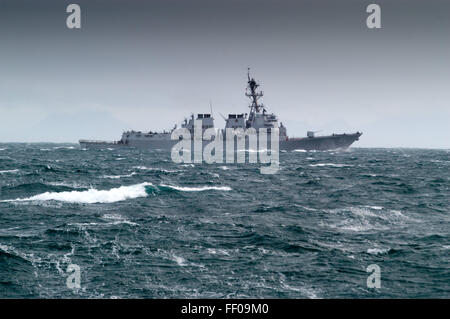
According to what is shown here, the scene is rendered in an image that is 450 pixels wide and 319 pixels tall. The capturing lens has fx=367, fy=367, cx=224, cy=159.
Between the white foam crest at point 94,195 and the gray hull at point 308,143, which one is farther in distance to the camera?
the gray hull at point 308,143

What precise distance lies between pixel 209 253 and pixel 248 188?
79.8 feet

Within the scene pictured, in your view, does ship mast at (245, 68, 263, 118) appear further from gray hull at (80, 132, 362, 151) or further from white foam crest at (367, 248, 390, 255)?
white foam crest at (367, 248, 390, 255)

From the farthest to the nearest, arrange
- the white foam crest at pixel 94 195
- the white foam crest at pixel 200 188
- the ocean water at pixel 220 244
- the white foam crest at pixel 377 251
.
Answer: the white foam crest at pixel 200 188 → the white foam crest at pixel 94 195 → the white foam crest at pixel 377 251 → the ocean water at pixel 220 244

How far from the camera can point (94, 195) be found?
111ft

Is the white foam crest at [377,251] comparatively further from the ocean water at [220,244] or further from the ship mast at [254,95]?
the ship mast at [254,95]

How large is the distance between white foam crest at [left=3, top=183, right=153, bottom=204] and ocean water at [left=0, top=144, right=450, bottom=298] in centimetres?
17

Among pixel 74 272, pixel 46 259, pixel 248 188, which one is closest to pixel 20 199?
pixel 46 259

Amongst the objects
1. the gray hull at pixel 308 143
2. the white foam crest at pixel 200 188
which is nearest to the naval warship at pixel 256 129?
the gray hull at pixel 308 143

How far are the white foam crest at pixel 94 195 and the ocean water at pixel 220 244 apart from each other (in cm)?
17

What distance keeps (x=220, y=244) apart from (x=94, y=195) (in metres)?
19.1

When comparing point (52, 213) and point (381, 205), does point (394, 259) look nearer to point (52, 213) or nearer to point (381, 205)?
point (381, 205)

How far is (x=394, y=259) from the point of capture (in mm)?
16453

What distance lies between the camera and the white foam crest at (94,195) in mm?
31641

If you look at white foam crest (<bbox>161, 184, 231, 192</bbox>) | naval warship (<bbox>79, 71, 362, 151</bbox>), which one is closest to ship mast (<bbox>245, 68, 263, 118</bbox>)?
naval warship (<bbox>79, 71, 362, 151</bbox>)
